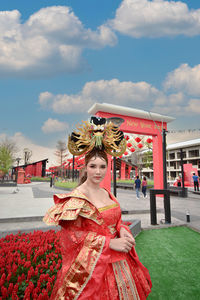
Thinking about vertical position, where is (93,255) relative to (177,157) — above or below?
below

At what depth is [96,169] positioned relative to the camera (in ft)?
5.69

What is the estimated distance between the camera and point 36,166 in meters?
41.0

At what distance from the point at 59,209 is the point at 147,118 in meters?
12.0

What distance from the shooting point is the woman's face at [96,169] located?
1732mm

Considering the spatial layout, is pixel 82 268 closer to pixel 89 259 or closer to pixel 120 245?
pixel 89 259

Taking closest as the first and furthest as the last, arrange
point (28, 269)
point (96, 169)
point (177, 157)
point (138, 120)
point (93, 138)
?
point (96, 169), point (93, 138), point (28, 269), point (138, 120), point (177, 157)

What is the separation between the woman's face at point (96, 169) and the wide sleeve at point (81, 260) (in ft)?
1.41

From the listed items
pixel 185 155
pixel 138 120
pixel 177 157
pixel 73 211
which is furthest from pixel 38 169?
pixel 73 211

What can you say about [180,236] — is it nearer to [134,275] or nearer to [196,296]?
[196,296]

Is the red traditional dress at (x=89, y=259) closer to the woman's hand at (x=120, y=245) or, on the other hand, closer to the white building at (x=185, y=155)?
the woman's hand at (x=120, y=245)

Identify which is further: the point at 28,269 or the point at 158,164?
the point at 158,164

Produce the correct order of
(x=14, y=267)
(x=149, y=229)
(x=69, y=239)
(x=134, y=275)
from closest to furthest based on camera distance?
1. (x=69, y=239)
2. (x=134, y=275)
3. (x=14, y=267)
4. (x=149, y=229)

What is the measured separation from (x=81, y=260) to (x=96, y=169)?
2.61 ft

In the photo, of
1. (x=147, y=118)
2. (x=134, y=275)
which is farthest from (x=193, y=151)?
(x=134, y=275)
